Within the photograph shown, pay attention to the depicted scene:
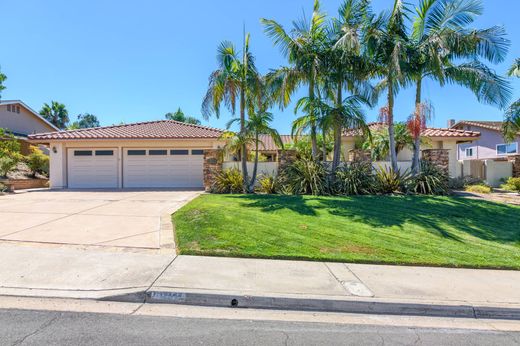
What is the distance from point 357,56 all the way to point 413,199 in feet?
19.7

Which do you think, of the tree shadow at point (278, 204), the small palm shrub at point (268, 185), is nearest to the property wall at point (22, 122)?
the small palm shrub at point (268, 185)

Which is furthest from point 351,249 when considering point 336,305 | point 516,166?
point 516,166

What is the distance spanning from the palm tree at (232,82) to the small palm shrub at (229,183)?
1.09ft

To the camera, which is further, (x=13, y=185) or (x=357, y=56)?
(x=13, y=185)

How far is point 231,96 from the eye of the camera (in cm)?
1301

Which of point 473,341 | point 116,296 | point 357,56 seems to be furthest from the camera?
point 357,56

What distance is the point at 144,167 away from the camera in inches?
683

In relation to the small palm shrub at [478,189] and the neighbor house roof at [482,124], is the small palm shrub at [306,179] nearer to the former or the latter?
the small palm shrub at [478,189]

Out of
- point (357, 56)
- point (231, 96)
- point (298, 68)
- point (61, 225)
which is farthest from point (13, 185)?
point (357, 56)

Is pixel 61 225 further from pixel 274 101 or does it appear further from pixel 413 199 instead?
pixel 413 199

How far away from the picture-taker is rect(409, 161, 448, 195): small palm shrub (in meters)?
12.5

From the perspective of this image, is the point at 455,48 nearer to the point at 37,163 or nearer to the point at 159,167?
the point at 159,167

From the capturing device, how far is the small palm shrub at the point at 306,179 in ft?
39.8

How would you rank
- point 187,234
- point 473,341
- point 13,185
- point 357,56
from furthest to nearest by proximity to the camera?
point 13,185
point 357,56
point 187,234
point 473,341
